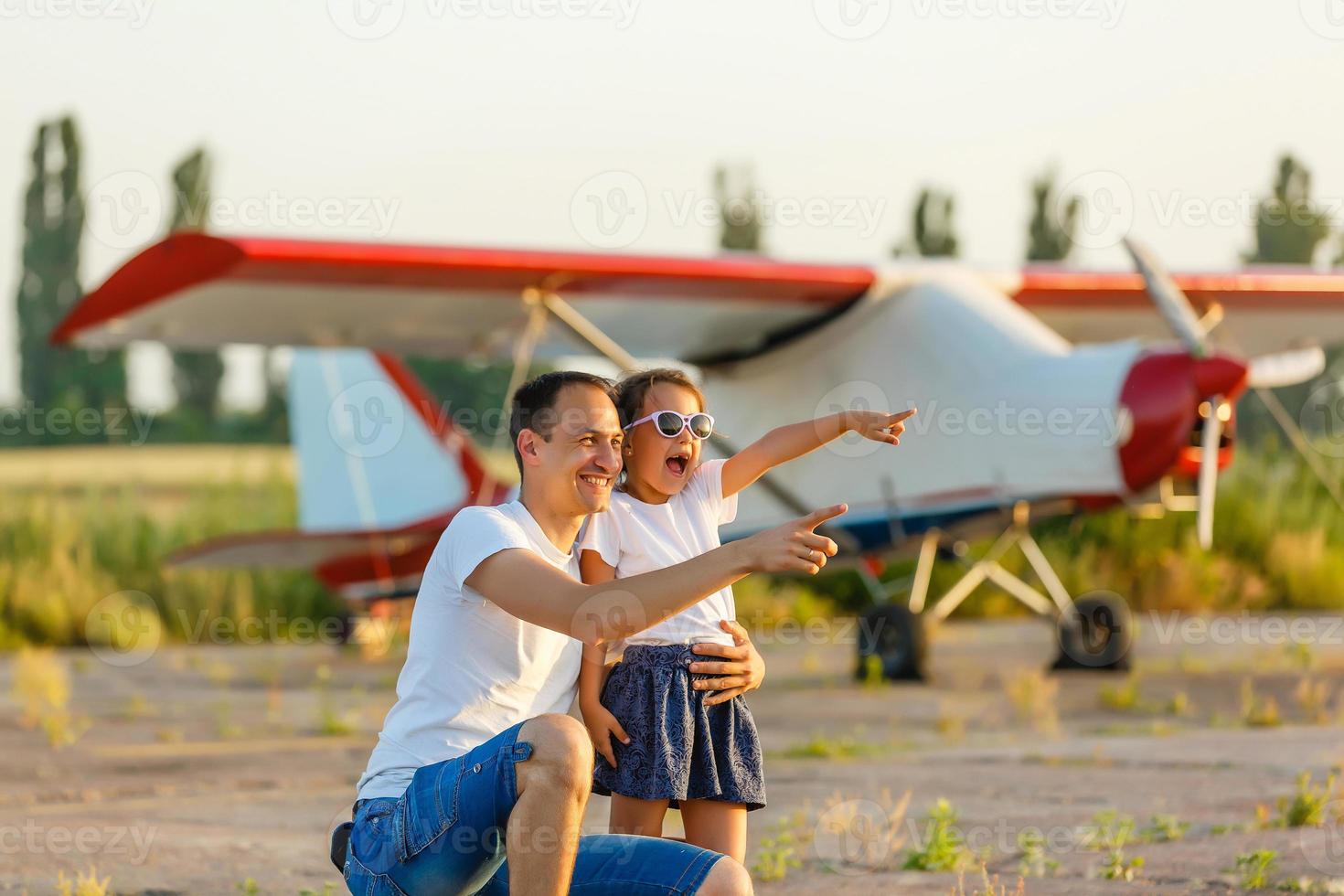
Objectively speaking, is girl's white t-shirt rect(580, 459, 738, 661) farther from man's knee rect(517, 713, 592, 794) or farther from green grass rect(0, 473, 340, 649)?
green grass rect(0, 473, 340, 649)

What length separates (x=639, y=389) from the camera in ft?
10.7

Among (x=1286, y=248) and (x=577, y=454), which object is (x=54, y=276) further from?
(x=577, y=454)

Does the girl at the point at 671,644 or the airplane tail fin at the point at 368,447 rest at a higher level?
the airplane tail fin at the point at 368,447

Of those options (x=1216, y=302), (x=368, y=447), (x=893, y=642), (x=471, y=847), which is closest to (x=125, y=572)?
(x=368, y=447)

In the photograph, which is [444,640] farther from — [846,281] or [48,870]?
[846,281]

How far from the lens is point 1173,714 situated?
8359 millimetres

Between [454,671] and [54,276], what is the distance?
34.9 m

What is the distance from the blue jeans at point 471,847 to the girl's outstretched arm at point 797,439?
822mm

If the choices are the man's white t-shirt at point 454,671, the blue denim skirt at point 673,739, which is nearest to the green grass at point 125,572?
the blue denim skirt at point 673,739

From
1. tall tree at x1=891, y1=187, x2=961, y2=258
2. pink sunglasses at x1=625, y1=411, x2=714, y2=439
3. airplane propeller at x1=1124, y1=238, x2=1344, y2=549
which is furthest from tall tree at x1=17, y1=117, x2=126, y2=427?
pink sunglasses at x1=625, y1=411, x2=714, y2=439

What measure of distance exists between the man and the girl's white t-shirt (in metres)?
0.16

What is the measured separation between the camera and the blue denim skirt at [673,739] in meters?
3.00

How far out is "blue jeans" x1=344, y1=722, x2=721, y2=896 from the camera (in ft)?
8.38

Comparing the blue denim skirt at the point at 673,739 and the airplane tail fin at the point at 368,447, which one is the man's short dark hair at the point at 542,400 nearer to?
the blue denim skirt at the point at 673,739
